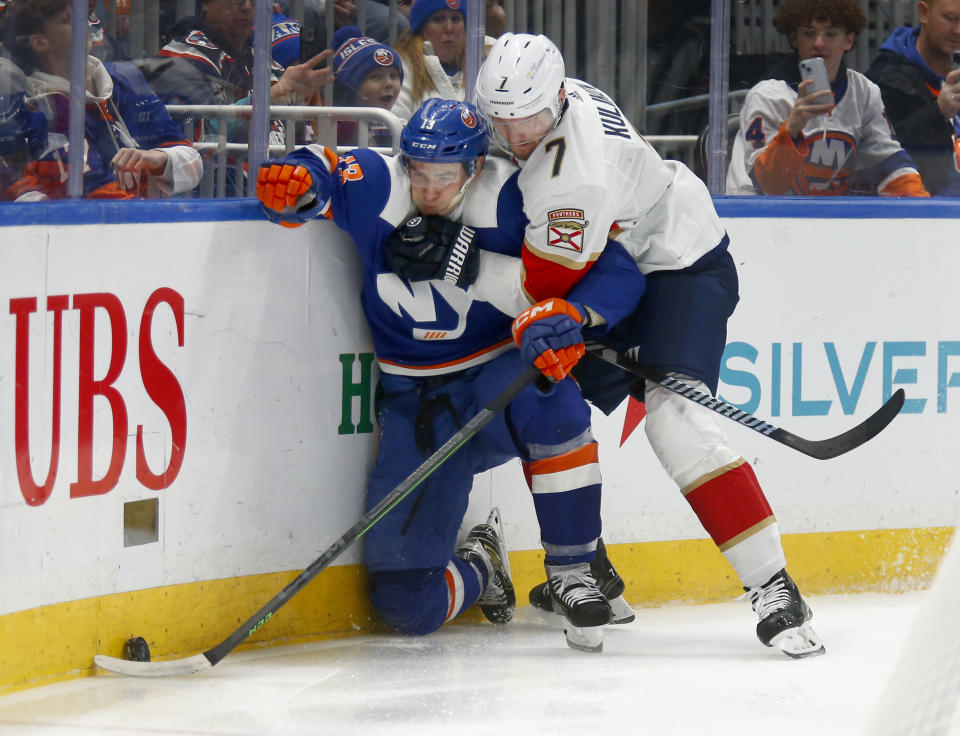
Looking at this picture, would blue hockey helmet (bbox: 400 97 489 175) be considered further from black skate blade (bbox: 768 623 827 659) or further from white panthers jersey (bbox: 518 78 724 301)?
black skate blade (bbox: 768 623 827 659)

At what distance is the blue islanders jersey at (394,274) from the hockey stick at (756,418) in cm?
24

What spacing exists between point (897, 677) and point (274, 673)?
6.62ft

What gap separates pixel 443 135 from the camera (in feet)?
8.99

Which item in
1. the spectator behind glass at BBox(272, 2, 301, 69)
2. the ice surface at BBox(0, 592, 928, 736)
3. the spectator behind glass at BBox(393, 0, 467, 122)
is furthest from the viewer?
the spectator behind glass at BBox(393, 0, 467, 122)

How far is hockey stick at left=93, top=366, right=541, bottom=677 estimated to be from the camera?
8.69 feet

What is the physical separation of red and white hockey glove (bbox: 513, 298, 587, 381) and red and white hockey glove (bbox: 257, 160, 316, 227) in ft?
1.62

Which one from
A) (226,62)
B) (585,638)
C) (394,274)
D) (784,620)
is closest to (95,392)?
(394,274)

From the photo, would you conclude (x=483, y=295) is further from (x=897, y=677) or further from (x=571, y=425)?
(x=897, y=677)

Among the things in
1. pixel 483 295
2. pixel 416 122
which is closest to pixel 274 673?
pixel 483 295

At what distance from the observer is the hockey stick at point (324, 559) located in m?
2.65

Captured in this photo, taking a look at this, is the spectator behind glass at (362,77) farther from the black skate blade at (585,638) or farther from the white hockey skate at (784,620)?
the white hockey skate at (784,620)

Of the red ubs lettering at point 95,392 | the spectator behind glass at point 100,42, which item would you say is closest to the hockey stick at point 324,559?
the red ubs lettering at point 95,392

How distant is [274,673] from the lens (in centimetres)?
274

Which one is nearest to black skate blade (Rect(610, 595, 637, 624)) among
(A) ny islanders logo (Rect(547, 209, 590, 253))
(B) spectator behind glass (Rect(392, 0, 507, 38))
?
(A) ny islanders logo (Rect(547, 209, 590, 253))
